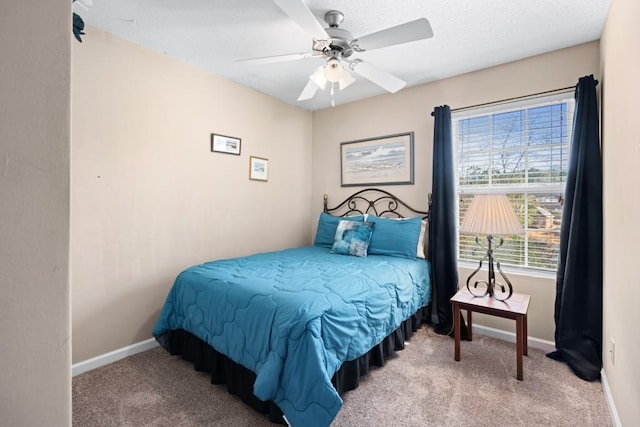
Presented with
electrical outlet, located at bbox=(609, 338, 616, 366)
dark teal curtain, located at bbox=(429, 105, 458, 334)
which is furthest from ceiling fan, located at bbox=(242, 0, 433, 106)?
electrical outlet, located at bbox=(609, 338, 616, 366)

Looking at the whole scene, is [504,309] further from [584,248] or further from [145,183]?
[145,183]

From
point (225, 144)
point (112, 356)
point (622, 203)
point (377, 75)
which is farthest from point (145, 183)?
point (622, 203)

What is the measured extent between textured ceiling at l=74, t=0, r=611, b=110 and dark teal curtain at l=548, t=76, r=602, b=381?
0.50m

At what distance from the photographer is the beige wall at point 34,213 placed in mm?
573

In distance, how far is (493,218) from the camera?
224 cm

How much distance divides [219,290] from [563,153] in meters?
2.95

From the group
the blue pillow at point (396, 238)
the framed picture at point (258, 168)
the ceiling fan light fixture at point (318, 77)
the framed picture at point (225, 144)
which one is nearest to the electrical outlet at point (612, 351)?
the blue pillow at point (396, 238)

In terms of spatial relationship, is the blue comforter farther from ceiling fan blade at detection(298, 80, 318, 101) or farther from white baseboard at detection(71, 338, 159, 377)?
ceiling fan blade at detection(298, 80, 318, 101)

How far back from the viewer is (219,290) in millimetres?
2018

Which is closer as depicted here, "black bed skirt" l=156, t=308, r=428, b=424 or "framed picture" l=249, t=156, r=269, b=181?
"black bed skirt" l=156, t=308, r=428, b=424

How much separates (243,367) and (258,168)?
2.21 metres

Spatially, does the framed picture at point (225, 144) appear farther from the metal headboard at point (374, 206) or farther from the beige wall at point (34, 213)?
the beige wall at point (34, 213)

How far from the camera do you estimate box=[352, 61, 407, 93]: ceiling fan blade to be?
2.21 m

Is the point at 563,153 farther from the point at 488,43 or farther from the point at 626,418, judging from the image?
the point at 626,418
